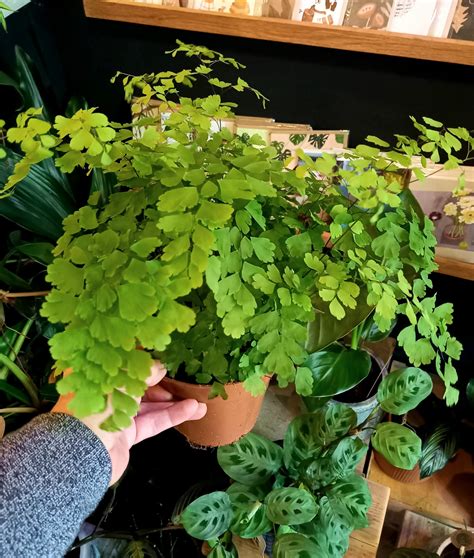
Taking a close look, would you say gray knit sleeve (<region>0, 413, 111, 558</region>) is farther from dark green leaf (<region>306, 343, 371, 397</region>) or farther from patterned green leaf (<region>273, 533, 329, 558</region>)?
dark green leaf (<region>306, 343, 371, 397</region>)

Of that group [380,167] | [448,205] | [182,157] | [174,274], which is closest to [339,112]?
[448,205]

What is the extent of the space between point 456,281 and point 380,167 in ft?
2.76

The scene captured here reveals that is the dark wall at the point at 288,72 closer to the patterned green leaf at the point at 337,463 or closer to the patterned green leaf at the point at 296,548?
the patterned green leaf at the point at 337,463

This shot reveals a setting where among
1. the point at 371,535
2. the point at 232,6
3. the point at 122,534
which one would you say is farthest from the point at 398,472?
the point at 232,6

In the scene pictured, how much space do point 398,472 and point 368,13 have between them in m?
1.11

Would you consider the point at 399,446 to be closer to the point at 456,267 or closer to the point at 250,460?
the point at 250,460

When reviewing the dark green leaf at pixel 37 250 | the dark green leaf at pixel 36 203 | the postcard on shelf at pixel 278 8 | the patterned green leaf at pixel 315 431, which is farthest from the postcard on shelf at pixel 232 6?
the patterned green leaf at pixel 315 431

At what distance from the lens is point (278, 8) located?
3.50 ft

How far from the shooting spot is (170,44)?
1319 mm

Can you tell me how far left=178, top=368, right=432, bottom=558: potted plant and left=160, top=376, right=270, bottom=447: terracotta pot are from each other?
0.16ft

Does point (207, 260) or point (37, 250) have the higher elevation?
point (207, 260)

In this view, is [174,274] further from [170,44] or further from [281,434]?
[170,44]

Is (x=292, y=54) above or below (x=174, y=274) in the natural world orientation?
above

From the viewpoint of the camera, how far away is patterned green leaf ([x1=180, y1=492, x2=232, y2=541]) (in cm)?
82
